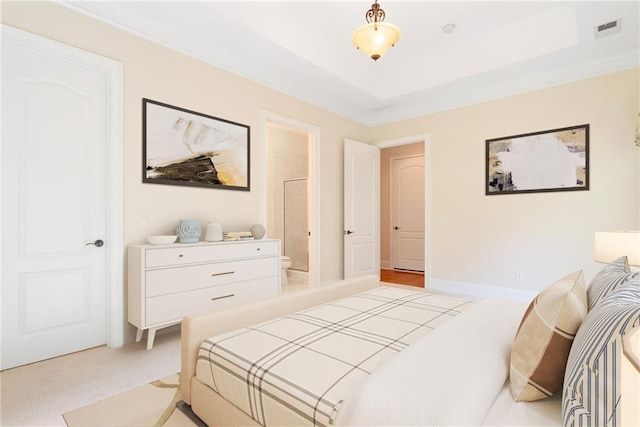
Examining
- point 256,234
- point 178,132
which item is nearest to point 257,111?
point 178,132

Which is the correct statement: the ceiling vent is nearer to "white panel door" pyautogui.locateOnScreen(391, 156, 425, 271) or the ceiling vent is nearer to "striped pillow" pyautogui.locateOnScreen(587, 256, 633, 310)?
A: "striped pillow" pyautogui.locateOnScreen(587, 256, 633, 310)

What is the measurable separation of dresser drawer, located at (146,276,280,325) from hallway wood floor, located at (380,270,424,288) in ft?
9.27

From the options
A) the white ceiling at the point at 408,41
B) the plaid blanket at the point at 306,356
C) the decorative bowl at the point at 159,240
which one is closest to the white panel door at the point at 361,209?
the white ceiling at the point at 408,41

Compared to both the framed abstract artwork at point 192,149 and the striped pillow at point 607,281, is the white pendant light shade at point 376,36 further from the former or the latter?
the striped pillow at point 607,281

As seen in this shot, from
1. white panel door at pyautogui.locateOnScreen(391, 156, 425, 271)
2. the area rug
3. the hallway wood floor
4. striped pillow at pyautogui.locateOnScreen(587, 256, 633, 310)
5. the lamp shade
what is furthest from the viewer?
white panel door at pyautogui.locateOnScreen(391, 156, 425, 271)

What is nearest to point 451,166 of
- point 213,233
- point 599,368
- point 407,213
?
point 407,213

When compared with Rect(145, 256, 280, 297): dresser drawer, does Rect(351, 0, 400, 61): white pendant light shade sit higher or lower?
higher

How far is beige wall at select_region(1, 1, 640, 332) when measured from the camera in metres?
2.66

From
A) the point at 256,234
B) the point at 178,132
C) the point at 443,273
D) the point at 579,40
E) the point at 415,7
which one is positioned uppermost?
the point at 415,7

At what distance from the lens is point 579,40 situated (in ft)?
9.96

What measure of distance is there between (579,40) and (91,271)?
4974 mm

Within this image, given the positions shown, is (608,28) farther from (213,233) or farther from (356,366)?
(213,233)

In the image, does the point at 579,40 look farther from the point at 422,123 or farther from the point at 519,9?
the point at 422,123

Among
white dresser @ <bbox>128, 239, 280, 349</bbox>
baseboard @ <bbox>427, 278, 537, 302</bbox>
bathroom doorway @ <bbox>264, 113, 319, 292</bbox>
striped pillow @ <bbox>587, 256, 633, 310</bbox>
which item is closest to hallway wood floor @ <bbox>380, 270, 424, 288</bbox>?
baseboard @ <bbox>427, 278, 537, 302</bbox>
